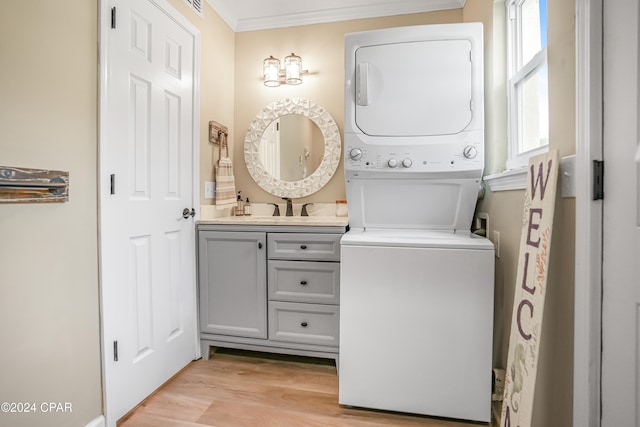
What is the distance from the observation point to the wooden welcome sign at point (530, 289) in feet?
3.23

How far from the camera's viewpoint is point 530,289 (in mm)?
1070

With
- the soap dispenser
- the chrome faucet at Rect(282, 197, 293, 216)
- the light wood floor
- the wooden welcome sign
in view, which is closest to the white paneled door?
the light wood floor

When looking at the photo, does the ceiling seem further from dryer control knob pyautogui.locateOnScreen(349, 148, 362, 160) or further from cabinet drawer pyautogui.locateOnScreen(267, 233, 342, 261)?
cabinet drawer pyautogui.locateOnScreen(267, 233, 342, 261)

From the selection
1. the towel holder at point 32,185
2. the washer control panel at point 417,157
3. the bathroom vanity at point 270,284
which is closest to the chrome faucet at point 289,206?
the bathroom vanity at point 270,284

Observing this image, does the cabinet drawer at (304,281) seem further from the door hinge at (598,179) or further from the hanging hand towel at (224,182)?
the door hinge at (598,179)

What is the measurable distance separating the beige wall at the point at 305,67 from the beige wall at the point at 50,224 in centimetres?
139

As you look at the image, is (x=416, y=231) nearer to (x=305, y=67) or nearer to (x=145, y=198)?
(x=145, y=198)

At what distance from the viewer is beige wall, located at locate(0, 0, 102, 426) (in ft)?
3.54

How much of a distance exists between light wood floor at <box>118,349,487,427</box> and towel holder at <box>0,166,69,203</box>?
1151mm

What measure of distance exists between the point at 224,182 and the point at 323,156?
0.82 metres

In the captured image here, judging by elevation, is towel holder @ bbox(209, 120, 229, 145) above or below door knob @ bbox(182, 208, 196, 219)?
above

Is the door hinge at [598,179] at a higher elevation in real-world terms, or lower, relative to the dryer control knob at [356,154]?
lower

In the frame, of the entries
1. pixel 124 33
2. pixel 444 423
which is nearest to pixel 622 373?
pixel 444 423

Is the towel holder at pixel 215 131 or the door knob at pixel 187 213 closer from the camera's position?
the door knob at pixel 187 213
